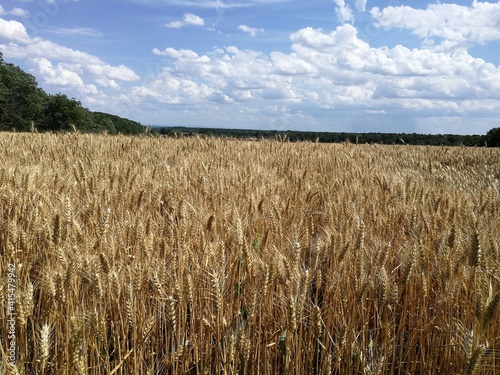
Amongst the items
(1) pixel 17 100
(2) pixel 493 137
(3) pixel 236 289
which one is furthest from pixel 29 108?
(3) pixel 236 289

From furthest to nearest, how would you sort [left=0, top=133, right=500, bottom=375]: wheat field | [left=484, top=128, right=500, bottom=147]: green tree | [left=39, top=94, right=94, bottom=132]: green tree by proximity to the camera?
[left=39, top=94, right=94, bottom=132]: green tree → [left=484, top=128, right=500, bottom=147]: green tree → [left=0, top=133, right=500, bottom=375]: wheat field

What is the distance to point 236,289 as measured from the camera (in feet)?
6.45

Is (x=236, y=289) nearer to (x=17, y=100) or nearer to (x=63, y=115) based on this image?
(x=63, y=115)

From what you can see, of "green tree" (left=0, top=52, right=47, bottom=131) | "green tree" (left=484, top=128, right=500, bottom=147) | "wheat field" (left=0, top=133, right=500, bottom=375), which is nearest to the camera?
"wheat field" (left=0, top=133, right=500, bottom=375)

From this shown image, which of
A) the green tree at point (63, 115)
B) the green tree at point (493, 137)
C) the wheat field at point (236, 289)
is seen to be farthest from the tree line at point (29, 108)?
the wheat field at point (236, 289)

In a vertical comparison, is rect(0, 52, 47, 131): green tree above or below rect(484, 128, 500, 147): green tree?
above

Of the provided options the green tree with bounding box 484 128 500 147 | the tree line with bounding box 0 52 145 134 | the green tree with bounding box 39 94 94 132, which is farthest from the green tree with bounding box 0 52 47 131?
the green tree with bounding box 484 128 500 147

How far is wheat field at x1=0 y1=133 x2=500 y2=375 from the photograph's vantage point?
145 cm

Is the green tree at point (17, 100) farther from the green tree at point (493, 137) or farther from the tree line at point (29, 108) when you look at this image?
the green tree at point (493, 137)

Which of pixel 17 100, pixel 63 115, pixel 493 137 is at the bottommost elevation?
pixel 493 137

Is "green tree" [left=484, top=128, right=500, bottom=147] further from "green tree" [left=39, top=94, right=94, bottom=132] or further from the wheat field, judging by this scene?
"green tree" [left=39, top=94, right=94, bottom=132]

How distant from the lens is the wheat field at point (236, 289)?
4.76 ft

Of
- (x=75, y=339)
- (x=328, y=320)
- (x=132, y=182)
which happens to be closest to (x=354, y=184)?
(x=132, y=182)

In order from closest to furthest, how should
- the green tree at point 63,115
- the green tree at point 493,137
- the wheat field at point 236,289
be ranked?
the wheat field at point 236,289 < the green tree at point 493,137 < the green tree at point 63,115
